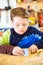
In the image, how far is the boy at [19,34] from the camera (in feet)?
3.56

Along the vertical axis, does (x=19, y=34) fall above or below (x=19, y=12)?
below

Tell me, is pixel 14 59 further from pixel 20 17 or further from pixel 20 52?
pixel 20 17

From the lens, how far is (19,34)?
44.3 inches

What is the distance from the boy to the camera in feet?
3.56

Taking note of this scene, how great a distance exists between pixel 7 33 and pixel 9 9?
20cm

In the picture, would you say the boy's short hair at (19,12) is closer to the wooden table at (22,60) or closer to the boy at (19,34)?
the boy at (19,34)

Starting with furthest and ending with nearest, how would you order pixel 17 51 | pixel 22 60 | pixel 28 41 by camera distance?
1. pixel 28 41
2. pixel 17 51
3. pixel 22 60


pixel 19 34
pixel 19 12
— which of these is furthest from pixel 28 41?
pixel 19 12

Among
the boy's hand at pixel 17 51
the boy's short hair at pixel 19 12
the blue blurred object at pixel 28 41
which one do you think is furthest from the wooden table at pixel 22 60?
the boy's short hair at pixel 19 12

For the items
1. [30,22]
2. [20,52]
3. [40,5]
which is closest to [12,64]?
[20,52]

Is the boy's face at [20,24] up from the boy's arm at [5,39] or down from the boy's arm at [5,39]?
up

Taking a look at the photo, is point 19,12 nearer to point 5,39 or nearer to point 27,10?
point 27,10

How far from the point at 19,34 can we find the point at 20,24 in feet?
0.26

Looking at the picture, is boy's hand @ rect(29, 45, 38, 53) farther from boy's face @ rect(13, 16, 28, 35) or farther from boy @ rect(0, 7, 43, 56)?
boy's face @ rect(13, 16, 28, 35)
